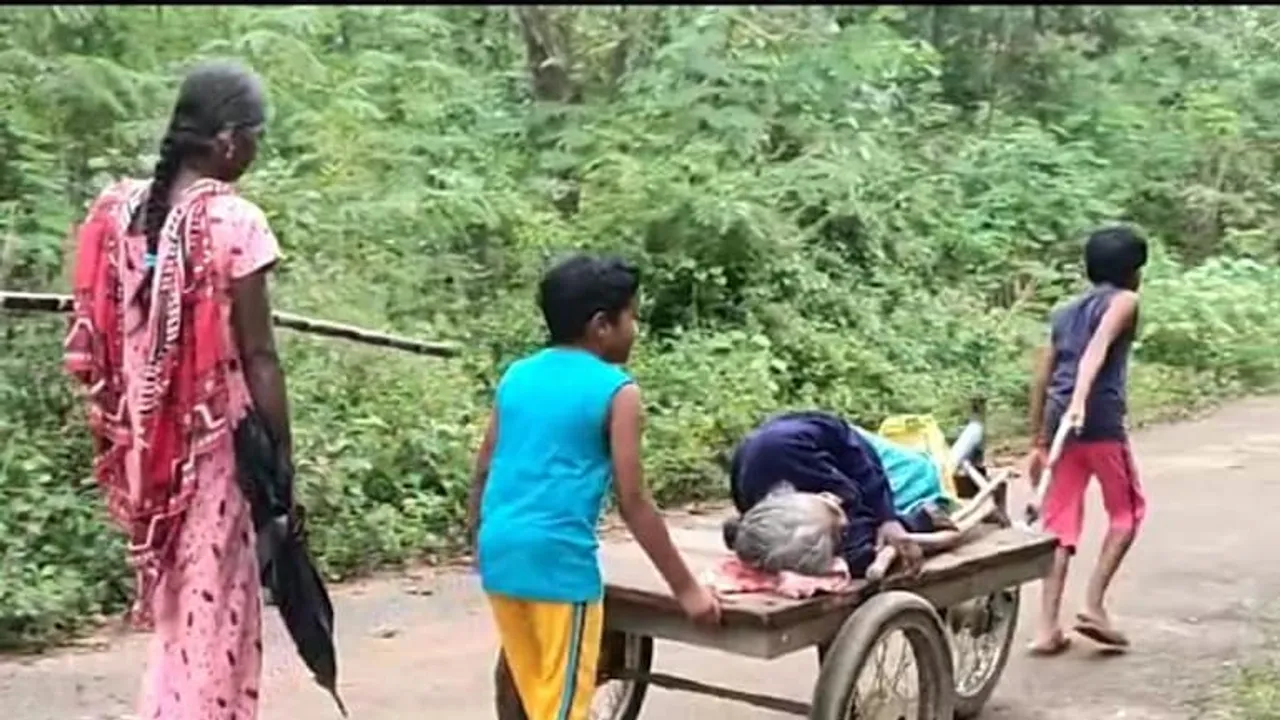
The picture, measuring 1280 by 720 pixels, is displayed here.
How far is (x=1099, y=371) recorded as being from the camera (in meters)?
7.05

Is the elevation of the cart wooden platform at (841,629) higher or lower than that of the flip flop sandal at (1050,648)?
higher

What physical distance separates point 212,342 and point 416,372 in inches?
246

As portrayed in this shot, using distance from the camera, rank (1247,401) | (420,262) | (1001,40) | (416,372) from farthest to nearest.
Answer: (1001,40) → (1247,401) → (420,262) → (416,372)

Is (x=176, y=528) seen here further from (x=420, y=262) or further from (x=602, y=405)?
(x=420, y=262)

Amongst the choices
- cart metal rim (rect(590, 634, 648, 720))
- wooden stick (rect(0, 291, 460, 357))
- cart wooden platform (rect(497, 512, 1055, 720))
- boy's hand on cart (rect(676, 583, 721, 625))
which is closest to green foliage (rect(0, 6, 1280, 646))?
wooden stick (rect(0, 291, 460, 357))

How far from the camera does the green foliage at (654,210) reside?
9.59 metres

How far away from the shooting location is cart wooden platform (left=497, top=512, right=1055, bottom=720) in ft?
16.3

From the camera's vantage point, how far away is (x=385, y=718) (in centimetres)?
646

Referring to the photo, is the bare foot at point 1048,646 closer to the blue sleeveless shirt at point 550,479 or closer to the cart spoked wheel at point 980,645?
the cart spoked wheel at point 980,645

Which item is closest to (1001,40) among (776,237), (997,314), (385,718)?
(997,314)

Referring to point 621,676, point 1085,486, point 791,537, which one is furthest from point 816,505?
point 1085,486

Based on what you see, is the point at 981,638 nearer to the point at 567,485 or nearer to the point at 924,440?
the point at 924,440

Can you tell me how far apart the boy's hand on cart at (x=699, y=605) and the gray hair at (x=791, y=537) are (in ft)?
1.07

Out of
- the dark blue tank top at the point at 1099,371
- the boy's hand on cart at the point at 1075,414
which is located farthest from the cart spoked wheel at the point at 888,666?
the dark blue tank top at the point at 1099,371
